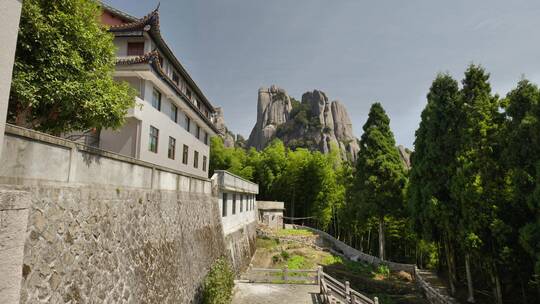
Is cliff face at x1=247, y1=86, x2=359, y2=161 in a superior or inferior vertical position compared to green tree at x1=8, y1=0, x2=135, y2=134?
superior

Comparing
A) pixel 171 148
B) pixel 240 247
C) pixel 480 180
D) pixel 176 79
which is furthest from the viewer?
pixel 240 247

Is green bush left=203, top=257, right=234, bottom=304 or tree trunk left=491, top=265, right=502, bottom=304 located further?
tree trunk left=491, top=265, right=502, bottom=304

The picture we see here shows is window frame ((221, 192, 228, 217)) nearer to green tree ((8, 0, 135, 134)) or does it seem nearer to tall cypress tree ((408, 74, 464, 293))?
green tree ((8, 0, 135, 134))

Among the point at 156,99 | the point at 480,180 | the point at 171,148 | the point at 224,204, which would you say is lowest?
the point at 224,204

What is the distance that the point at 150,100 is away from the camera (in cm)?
1459

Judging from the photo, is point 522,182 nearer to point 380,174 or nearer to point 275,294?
point 275,294

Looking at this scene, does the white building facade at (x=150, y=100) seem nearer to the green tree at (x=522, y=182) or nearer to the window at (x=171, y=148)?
the window at (x=171, y=148)

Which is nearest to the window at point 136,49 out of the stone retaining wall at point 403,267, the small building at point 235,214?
the small building at point 235,214

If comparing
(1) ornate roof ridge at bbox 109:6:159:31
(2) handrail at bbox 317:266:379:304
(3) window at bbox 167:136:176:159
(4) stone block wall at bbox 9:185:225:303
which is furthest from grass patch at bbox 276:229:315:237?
(1) ornate roof ridge at bbox 109:6:159:31

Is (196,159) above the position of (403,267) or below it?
above

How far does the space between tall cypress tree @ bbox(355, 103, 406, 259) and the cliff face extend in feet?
156

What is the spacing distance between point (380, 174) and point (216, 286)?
745 inches

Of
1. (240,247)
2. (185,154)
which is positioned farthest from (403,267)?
(185,154)

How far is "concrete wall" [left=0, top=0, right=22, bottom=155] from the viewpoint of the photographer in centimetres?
272
